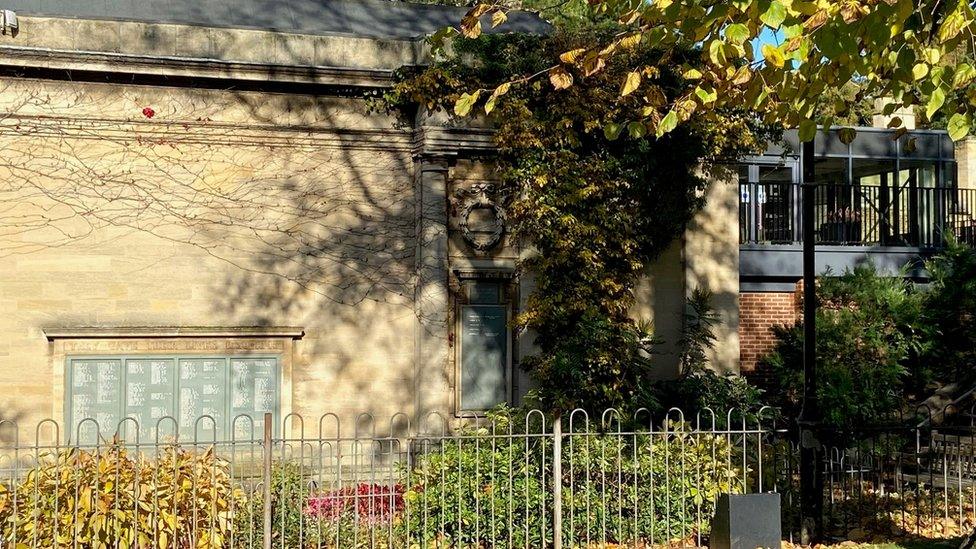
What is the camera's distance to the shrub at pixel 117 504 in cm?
925

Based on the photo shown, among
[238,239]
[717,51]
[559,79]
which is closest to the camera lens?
[717,51]

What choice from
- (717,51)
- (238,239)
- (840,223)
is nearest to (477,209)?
(238,239)

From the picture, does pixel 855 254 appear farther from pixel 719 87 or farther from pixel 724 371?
pixel 719 87

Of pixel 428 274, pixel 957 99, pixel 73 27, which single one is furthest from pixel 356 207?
pixel 957 99

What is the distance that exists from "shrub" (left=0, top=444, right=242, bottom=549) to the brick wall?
1048cm

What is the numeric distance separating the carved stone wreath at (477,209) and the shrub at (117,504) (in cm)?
526

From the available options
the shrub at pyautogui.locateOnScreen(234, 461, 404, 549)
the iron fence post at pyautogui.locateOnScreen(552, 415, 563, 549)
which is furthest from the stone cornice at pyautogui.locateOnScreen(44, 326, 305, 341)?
the iron fence post at pyautogui.locateOnScreen(552, 415, 563, 549)

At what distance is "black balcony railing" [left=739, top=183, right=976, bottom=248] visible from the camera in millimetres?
19688

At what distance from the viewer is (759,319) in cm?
1836

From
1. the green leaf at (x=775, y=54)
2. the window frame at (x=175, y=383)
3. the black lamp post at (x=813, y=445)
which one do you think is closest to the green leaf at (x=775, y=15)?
the green leaf at (x=775, y=54)

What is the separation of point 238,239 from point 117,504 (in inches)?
192

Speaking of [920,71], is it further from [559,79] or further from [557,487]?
[557,487]

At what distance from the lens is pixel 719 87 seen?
9.47m

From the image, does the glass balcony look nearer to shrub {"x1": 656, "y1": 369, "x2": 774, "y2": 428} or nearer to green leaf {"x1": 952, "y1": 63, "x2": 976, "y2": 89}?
shrub {"x1": 656, "y1": 369, "x2": 774, "y2": 428}
